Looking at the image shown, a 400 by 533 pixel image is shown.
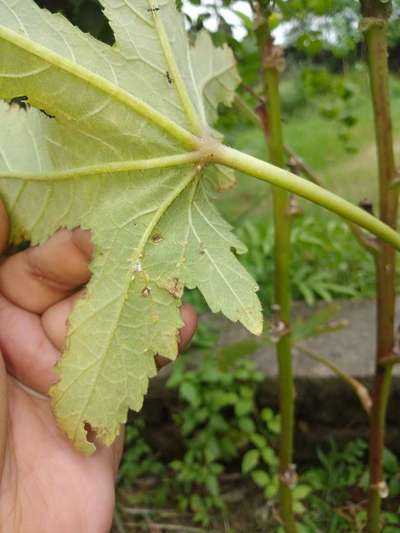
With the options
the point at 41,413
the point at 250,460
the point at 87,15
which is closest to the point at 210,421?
the point at 250,460

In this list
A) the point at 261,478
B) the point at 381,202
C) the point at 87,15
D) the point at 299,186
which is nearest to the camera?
the point at 299,186

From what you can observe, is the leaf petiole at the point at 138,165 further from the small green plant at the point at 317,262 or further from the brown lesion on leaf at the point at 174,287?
the small green plant at the point at 317,262

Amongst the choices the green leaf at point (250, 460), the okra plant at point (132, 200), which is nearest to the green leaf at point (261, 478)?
the green leaf at point (250, 460)

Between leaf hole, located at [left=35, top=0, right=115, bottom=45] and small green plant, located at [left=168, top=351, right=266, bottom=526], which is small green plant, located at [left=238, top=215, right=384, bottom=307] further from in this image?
leaf hole, located at [left=35, top=0, right=115, bottom=45]

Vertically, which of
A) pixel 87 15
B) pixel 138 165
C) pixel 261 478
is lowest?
pixel 261 478

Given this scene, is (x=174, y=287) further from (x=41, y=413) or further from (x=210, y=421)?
(x=210, y=421)

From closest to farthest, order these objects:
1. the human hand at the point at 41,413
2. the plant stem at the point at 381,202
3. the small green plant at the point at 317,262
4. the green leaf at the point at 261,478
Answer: the plant stem at the point at 381,202 → the human hand at the point at 41,413 → the green leaf at the point at 261,478 → the small green plant at the point at 317,262

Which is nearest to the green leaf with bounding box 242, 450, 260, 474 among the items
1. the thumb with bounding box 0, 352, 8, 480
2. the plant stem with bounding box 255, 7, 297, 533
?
the plant stem with bounding box 255, 7, 297, 533

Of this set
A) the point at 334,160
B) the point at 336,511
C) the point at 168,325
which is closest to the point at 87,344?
the point at 168,325
